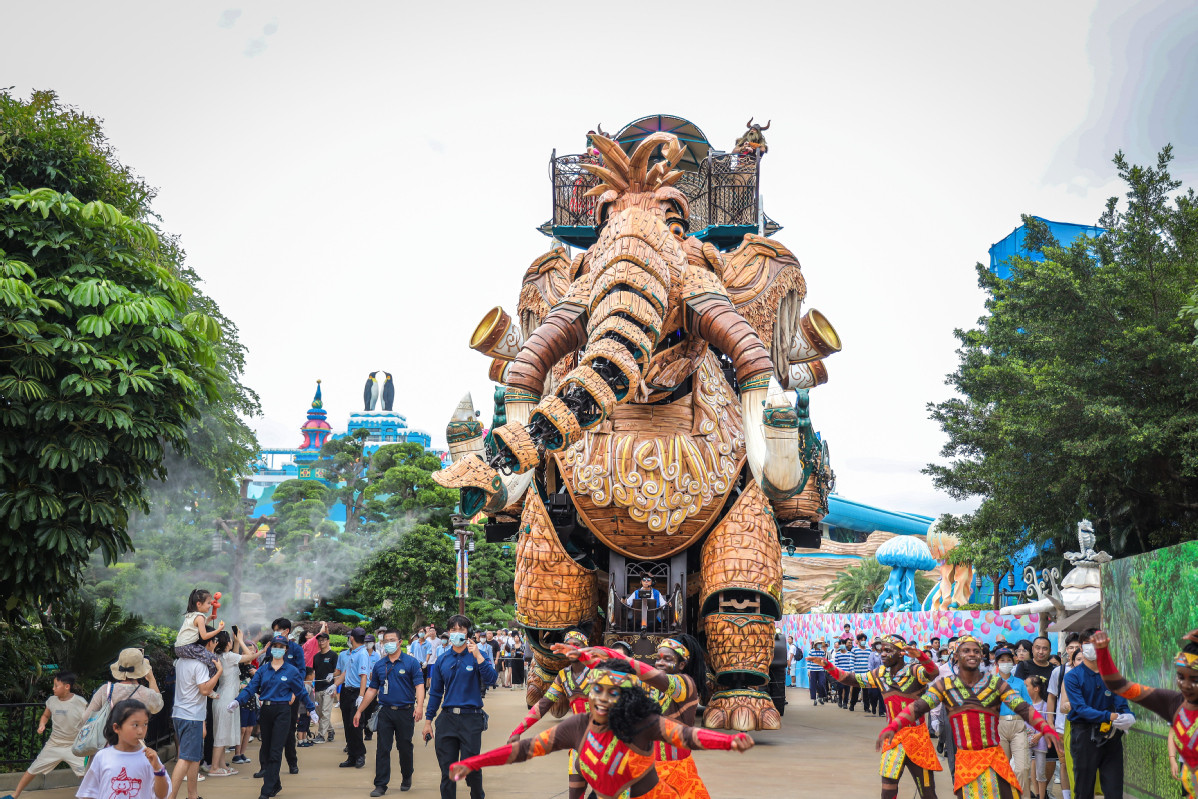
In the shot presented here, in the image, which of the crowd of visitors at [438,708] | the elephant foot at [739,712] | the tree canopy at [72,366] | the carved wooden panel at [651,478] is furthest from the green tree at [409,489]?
the crowd of visitors at [438,708]

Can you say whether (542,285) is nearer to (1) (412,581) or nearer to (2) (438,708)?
(2) (438,708)

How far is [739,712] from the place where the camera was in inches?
380

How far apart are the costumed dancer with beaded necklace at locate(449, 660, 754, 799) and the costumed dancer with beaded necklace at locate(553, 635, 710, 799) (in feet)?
0.49

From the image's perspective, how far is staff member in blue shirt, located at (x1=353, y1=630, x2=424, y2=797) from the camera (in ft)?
27.2

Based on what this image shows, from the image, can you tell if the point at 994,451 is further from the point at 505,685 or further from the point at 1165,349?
the point at 505,685

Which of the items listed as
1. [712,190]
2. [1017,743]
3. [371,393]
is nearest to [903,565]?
[712,190]

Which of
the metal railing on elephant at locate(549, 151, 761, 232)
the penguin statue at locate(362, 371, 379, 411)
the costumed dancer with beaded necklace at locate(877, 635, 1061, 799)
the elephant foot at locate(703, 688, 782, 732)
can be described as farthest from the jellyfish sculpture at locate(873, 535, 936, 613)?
the penguin statue at locate(362, 371, 379, 411)

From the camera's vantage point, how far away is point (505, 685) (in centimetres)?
2689

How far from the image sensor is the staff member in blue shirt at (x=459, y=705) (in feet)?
24.8

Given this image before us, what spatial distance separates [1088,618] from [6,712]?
9.97 meters

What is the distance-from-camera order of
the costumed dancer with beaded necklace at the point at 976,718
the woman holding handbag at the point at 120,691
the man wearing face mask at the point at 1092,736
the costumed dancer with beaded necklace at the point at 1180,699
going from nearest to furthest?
the costumed dancer with beaded necklace at the point at 1180,699 < the costumed dancer with beaded necklace at the point at 976,718 < the woman holding handbag at the point at 120,691 < the man wearing face mask at the point at 1092,736

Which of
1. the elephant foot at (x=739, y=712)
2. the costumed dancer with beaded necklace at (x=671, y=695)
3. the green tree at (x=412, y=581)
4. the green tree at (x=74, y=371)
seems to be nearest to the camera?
the costumed dancer with beaded necklace at (x=671, y=695)

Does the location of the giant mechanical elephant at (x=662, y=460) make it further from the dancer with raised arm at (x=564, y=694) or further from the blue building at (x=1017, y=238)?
the blue building at (x=1017, y=238)

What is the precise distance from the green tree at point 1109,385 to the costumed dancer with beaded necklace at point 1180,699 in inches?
404
